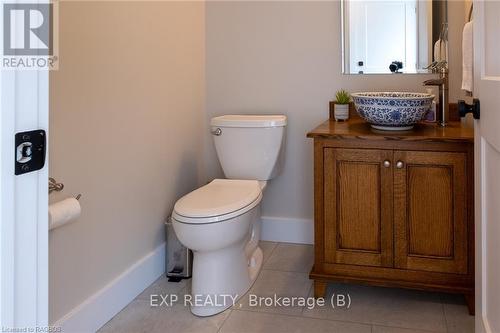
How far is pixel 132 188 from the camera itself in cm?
217

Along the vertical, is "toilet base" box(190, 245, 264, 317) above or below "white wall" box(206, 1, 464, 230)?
below

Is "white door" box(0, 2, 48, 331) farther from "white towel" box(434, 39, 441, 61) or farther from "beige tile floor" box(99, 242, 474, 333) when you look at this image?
"white towel" box(434, 39, 441, 61)

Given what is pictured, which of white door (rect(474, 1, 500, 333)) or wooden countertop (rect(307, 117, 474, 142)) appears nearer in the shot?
white door (rect(474, 1, 500, 333))

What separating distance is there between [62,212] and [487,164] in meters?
1.30

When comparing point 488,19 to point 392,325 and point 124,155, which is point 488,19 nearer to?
point 392,325

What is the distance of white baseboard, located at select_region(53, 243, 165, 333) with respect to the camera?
1786 millimetres

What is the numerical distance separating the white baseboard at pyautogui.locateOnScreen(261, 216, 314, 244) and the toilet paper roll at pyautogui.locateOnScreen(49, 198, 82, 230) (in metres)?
1.54

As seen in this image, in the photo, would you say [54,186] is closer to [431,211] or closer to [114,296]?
[114,296]

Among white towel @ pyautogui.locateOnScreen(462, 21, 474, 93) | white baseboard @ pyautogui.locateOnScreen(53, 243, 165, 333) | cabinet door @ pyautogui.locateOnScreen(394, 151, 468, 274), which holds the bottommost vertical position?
white baseboard @ pyautogui.locateOnScreen(53, 243, 165, 333)

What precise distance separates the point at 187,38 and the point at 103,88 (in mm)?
897

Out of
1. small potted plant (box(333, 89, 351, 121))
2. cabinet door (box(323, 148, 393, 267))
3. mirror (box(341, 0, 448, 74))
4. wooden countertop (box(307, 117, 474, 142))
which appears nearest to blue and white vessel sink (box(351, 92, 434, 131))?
wooden countertop (box(307, 117, 474, 142))

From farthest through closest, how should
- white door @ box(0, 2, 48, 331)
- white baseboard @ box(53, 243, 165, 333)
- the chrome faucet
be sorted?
1. the chrome faucet
2. white baseboard @ box(53, 243, 165, 333)
3. white door @ box(0, 2, 48, 331)

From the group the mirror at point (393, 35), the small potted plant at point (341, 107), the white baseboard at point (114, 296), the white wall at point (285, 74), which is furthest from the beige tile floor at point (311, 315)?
the mirror at point (393, 35)

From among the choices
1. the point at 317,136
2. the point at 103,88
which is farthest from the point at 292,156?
the point at 103,88
